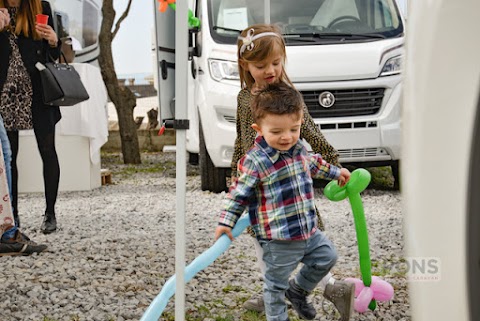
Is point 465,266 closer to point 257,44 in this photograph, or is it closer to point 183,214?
point 183,214

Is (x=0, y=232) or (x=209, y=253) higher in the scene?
(x=209, y=253)

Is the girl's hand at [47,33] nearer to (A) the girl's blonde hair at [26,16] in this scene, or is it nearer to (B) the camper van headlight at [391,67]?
(A) the girl's blonde hair at [26,16]

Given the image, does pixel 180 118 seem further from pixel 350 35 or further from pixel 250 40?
pixel 350 35

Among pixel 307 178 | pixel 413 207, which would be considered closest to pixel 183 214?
pixel 307 178

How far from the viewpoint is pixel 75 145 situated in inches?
348

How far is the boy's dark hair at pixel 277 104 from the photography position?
2.80 m

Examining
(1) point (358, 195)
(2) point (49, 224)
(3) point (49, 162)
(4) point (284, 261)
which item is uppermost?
(1) point (358, 195)

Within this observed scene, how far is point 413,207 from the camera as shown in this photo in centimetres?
148

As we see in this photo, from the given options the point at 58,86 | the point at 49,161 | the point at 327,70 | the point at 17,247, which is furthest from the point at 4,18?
the point at 327,70

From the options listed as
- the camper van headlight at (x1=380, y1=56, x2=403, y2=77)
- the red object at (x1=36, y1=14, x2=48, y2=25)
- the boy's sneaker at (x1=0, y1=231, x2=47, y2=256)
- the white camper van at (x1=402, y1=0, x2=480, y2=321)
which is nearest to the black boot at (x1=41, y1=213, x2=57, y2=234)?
the boy's sneaker at (x1=0, y1=231, x2=47, y2=256)

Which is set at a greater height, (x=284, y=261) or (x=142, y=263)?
(x=284, y=261)

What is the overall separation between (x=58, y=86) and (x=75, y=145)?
12.4 feet

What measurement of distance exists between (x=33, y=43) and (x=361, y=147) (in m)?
3.13

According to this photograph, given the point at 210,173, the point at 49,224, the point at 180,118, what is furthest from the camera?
the point at 210,173
